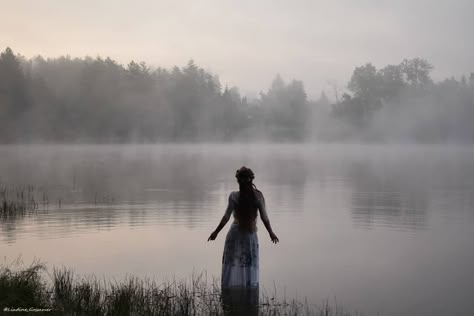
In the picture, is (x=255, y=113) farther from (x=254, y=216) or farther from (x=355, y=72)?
(x=254, y=216)

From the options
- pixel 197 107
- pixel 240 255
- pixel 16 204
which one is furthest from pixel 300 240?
pixel 197 107

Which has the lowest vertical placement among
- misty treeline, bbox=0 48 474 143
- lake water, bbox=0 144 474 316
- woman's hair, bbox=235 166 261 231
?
lake water, bbox=0 144 474 316

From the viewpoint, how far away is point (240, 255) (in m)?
11.2

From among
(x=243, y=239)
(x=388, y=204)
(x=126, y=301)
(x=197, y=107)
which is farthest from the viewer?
(x=197, y=107)

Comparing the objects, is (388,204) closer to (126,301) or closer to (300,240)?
(300,240)

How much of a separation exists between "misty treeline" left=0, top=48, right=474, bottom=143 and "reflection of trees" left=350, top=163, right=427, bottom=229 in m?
77.2

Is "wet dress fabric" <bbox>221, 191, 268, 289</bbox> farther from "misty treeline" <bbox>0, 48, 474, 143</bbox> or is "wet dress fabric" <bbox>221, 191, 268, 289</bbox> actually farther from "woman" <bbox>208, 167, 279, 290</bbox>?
"misty treeline" <bbox>0, 48, 474, 143</bbox>

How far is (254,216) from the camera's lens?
11070mm

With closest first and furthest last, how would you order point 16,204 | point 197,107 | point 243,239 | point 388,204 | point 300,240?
point 243,239 → point 300,240 → point 16,204 → point 388,204 → point 197,107

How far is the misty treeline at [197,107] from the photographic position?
11081 cm

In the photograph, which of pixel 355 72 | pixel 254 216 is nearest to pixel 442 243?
pixel 254 216

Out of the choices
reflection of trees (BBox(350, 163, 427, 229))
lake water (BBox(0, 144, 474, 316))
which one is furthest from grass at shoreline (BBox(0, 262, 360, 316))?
reflection of trees (BBox(350, 163, 427, 229))

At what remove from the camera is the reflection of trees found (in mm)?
23295

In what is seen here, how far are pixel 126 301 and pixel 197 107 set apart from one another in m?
128
